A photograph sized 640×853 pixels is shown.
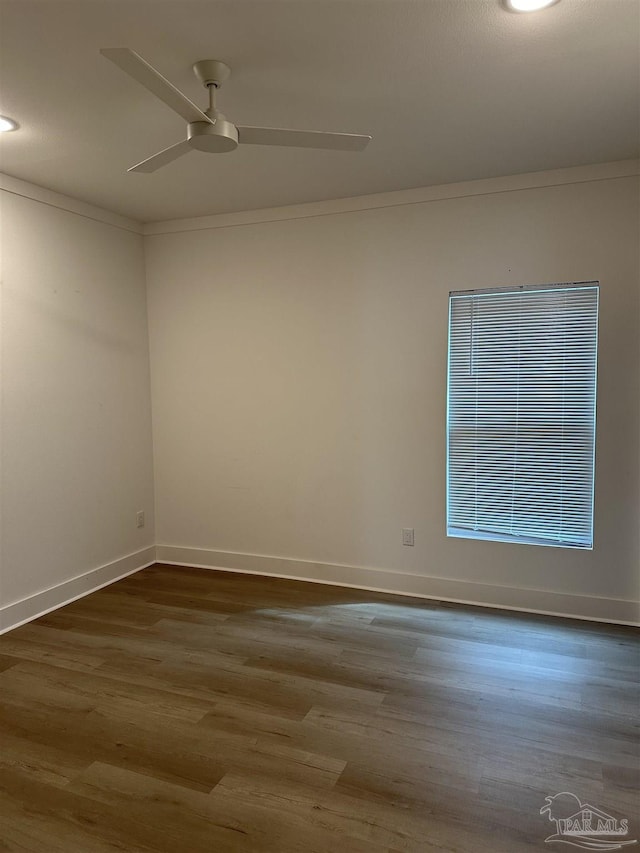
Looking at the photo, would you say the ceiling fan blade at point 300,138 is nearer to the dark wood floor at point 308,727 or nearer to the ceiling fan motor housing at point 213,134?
the ceiling fan motor housing at point 213,134

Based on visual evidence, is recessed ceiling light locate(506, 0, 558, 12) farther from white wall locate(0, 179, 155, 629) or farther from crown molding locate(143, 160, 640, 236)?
white wall locate(0, 179, 155, 629)

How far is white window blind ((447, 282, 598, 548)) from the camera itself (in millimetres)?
3432

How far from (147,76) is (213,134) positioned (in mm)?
367

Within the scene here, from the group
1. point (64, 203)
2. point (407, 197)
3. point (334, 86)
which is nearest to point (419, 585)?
point (407, 197)

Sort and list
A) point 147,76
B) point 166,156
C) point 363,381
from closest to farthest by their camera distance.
A: point 147,76
point 166,156
point 363,381

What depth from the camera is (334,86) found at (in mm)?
2334

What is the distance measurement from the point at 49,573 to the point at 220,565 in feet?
4.10

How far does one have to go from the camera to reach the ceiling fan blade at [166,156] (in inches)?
86.0

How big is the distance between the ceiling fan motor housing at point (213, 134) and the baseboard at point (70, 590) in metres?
2.82

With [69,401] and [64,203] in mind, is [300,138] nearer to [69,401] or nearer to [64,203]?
[64,203]

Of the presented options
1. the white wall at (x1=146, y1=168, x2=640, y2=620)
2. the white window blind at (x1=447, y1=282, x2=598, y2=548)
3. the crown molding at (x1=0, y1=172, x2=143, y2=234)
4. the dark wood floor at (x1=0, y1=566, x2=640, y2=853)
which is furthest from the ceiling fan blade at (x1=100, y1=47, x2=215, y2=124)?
the dark wood floor at (x1=0, y1=566, x2=640, y2=853)

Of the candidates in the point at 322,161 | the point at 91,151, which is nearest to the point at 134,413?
the point at 91,151

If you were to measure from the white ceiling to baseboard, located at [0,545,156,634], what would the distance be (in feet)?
8.33

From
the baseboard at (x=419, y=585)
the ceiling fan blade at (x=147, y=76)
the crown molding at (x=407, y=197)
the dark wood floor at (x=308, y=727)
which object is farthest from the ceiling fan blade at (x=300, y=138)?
the baseboard at (x=419, y=585)
